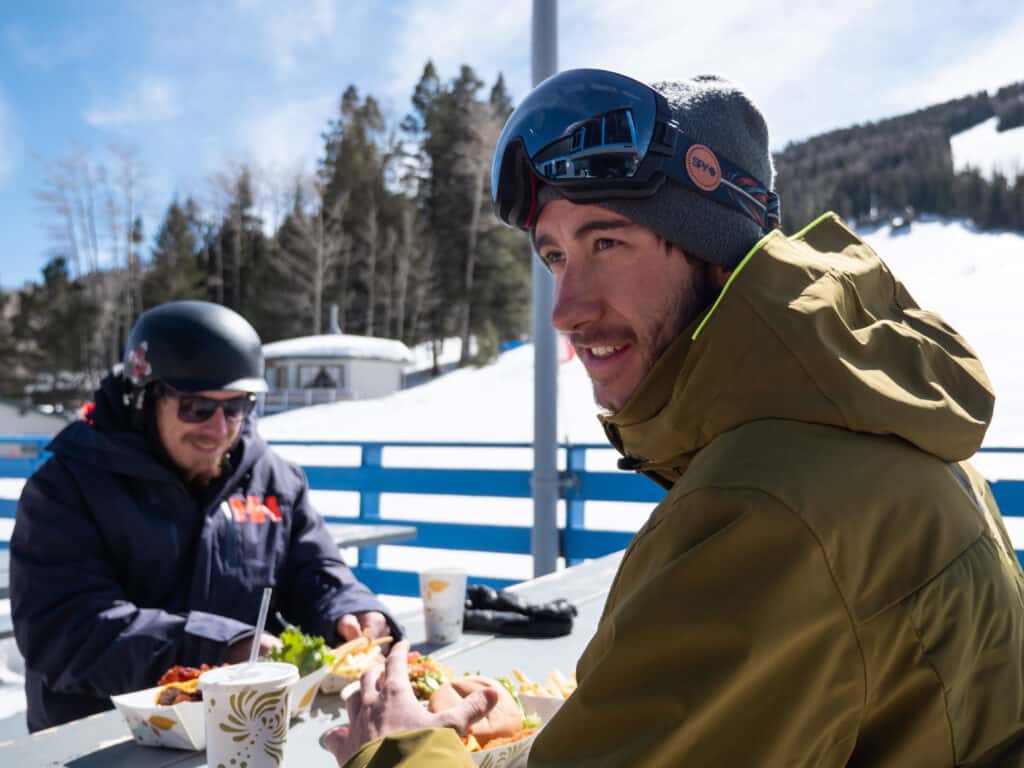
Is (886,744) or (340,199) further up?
(340,199)

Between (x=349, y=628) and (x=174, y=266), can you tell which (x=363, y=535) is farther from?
(x=174, y=266)

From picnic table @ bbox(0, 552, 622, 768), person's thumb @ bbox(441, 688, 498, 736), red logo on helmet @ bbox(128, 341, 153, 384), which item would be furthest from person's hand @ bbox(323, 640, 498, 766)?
red logo on helmet @ bbox(128, 341, 153, 384)

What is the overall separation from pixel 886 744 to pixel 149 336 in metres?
2.62

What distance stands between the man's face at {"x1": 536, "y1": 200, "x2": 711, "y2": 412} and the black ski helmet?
171cm

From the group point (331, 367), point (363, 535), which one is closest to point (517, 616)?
point (363, 535)

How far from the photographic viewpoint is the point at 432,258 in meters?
59.5

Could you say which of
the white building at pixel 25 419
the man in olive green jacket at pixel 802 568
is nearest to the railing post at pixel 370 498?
the man in olive green jacket at pixel 802 568

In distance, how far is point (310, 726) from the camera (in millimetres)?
1866

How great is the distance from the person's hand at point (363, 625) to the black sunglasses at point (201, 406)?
80cm

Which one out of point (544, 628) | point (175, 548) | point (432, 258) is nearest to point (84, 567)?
point (175, 548)

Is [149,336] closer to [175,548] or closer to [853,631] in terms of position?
[175,548]

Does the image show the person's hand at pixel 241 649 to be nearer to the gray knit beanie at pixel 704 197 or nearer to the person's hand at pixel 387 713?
the person's hand at pixel 387 713

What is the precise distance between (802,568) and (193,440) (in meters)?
2.42

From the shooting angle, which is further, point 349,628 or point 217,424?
point 217,424
